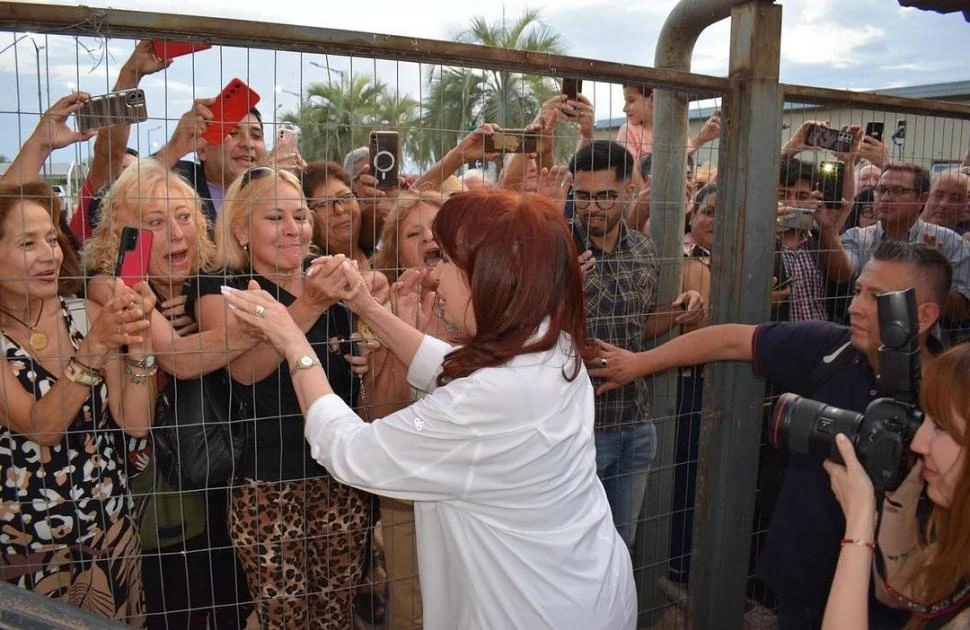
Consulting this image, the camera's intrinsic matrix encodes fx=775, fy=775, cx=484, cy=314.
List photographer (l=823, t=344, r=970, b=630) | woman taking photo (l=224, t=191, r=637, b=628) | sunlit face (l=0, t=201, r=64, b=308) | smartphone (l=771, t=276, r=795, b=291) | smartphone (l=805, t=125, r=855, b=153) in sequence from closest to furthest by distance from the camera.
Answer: photographer (l=823, t=344, r=970, b=630), woman taking photo (l=224, t=191, r=637, b=628), sunlit face (l=0, t=201, r=64, b=308), smartphone (l=805, t=125, r=855, b=153), smartphone (l=771, t=276, r=795, b=291)

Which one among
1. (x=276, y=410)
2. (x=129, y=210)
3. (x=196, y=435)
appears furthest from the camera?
(x=276, y=410)

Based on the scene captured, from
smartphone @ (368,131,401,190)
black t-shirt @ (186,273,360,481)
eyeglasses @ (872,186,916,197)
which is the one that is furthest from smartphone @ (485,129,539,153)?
eyeglasses @ (872,186,916,197)

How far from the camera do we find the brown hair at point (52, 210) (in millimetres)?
1883

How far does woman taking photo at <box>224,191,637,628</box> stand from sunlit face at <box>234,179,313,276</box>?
481mm

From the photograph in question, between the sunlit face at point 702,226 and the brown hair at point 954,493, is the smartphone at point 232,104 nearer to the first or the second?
the brown hair at point 954,493

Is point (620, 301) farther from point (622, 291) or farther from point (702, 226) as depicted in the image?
point (702, 226)

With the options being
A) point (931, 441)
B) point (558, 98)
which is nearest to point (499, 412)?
point (931, 441)

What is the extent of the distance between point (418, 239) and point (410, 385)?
54 cm

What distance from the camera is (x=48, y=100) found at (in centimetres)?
175

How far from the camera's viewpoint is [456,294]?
5.50 ft

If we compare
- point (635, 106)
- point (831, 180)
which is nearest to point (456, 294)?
point (635, 106)

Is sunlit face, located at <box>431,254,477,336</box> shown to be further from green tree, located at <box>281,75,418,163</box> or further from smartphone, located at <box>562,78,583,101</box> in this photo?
smartphone, located at <box>562,78,583,101</box>

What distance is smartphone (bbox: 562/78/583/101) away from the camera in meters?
2.36

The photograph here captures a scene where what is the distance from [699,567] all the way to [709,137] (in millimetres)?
1589
